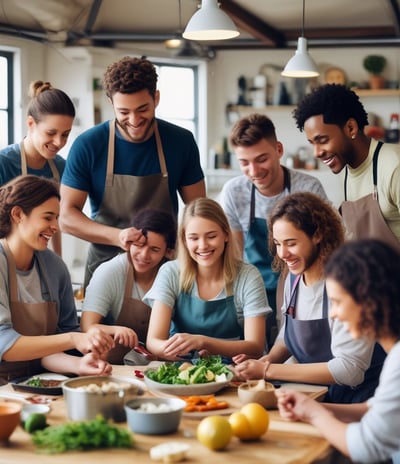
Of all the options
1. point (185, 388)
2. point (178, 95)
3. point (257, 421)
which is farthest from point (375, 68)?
point (257, 421)

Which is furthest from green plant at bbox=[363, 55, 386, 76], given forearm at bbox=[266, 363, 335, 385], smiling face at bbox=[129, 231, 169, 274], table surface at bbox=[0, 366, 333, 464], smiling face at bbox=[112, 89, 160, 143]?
table surface at bbox=[0, 366, 333, 464]

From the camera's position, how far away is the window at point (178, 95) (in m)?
8.44

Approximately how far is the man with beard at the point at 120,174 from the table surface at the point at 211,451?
1545 mm

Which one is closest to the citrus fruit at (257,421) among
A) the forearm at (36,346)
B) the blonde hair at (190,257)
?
the forearm at (36,346)

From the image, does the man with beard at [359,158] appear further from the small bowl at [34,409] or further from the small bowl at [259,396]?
the small bowl at [34,409]

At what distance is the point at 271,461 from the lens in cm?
213

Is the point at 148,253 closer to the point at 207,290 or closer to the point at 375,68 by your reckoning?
the point at 207,290

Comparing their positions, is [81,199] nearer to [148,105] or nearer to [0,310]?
[148,105]

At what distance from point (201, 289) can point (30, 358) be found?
767mm

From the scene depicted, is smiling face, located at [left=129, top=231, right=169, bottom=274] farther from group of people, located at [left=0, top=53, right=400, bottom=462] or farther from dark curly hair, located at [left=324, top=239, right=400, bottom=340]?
dark curly hair, located at [left=324, top=239, right=400, bottom=340]

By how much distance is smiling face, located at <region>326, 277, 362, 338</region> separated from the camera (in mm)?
2074

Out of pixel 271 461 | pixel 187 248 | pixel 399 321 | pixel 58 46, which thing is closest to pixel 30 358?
pixel 187 248

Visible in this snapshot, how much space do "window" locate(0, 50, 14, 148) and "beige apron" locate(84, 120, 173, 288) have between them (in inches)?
127

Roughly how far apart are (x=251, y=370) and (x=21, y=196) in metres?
1.02
